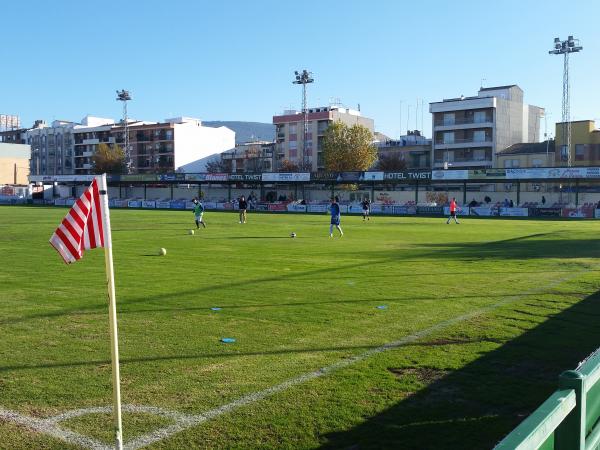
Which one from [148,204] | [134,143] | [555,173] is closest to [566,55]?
[555,173]

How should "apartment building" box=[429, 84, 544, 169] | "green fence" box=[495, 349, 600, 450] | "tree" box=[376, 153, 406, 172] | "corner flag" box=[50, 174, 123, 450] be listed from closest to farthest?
1. "green fence" box=[495, 349, 600, 450]
2. "corner flag" box=[50, 174, 123, 450]
3. "apartment building" box=[429, 84, 544, 169]
4. "tree" box=[376, 153, 406, 172]

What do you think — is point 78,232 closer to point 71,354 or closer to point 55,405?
point 55,405

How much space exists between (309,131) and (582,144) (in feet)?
164

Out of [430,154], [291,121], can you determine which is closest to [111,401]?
[430,154]

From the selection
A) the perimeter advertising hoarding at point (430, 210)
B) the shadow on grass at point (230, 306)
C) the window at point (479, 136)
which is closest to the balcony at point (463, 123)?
the window at point (479, 136)

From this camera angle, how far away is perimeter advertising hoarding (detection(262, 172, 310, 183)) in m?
70.5

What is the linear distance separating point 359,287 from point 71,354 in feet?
23.0

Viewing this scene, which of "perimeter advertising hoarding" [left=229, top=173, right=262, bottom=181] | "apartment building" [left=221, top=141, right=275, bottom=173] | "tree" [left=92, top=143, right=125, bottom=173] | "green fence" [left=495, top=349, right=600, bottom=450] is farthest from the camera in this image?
"apartment building" [left=221, top=141, right=275, bottom=173]

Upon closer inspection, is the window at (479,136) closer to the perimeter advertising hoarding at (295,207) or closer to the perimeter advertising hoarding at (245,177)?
the perimeter advertising hoarding at (295,207)

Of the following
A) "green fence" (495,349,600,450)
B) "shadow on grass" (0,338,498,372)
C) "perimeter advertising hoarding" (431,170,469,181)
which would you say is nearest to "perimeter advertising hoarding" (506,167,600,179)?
"perimeter advertising hoarding" (431,170,469,181)

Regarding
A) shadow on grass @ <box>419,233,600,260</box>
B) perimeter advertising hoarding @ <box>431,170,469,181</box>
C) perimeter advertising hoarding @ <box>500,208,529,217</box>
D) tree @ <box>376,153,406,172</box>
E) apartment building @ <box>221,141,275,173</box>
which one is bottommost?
shadow on grass @ <box>419,233,600,260</box>

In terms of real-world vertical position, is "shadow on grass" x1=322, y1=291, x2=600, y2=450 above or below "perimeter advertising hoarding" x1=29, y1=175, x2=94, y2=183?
below

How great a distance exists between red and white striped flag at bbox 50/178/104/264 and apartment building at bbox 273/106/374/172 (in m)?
99.9

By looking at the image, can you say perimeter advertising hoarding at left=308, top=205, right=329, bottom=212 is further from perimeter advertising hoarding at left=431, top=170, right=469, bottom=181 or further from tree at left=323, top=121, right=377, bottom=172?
tree at left=323, top=121, right=377, bottom=172
